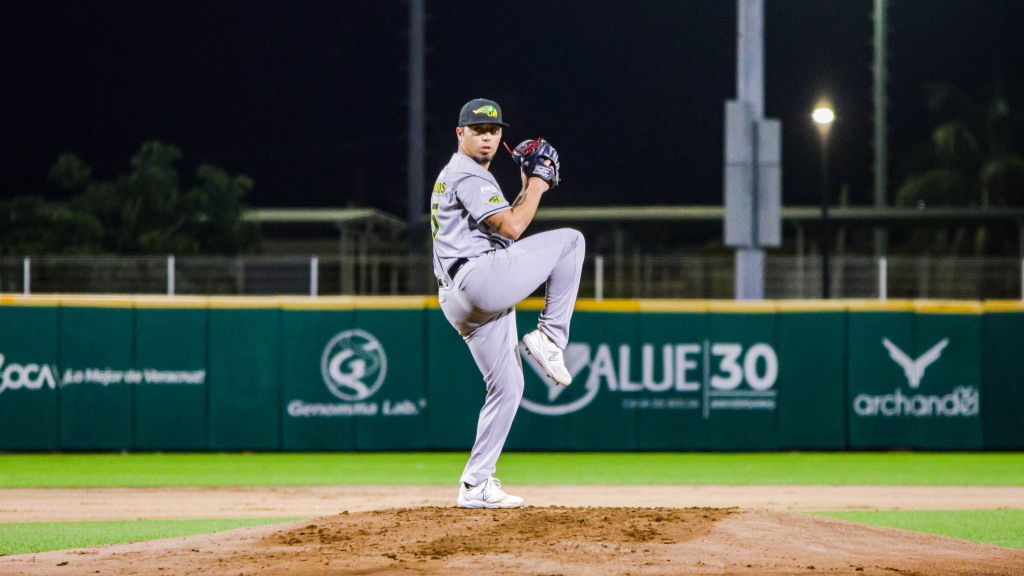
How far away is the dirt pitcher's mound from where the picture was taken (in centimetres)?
475

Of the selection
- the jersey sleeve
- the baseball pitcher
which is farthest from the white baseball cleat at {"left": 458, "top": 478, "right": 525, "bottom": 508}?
the jersey sleeve

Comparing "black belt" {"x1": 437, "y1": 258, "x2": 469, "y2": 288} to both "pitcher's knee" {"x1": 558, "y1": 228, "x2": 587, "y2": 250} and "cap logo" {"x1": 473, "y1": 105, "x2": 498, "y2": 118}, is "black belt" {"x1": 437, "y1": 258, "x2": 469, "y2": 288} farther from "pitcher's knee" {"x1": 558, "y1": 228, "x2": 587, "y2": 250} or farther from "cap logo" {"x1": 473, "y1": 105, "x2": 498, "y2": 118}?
"cap logo" {"x1": 473, "y1": 105, "x2": 498, "y2": 118}

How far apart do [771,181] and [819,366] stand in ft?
7.52

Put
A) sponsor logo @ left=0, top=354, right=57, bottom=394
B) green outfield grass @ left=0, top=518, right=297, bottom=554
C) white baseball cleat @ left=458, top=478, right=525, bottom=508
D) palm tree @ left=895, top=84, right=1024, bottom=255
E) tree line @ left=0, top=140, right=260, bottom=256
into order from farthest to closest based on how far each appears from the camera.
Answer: palm tree @ left=895, top=84, right=1024, bottom=255
tree line @ left=0, top=140, right=260, bottom=256
sponsor logo @ left=0, top=354, right=57, bottom=394
green outfield grass @ left=0, top=518, right=297, bottom=554
white baseball cleat @ left=458, top=478, right=525, bottom=508

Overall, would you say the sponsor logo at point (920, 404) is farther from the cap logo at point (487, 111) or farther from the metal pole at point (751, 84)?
the cap logo at point (487, 111)

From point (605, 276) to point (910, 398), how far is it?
6369 mm

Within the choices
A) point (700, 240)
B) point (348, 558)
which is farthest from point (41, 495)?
point (700, 240)

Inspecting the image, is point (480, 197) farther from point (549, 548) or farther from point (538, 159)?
point (549, 548)

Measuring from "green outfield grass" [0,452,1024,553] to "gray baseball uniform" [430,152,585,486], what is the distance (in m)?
3.87

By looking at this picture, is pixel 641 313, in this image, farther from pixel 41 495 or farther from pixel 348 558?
pixel 348 558

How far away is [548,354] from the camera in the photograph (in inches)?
232

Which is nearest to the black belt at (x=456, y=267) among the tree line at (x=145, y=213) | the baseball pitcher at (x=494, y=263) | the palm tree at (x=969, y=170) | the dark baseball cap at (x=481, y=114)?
the baseball pitcher at (x=494, y=263)

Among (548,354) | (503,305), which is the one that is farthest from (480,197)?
(548,354)

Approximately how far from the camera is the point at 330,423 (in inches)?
547
